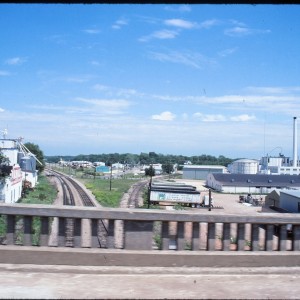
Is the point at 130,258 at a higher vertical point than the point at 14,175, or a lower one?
higher

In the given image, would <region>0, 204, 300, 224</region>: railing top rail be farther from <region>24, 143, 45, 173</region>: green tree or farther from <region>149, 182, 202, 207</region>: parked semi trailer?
<region>24, 143, 45, 173</region>: green tree

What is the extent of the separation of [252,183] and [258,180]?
2.28 metres

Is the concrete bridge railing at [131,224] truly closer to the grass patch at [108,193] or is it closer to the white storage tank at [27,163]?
the grass patch at [108,193]

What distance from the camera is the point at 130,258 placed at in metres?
4.69

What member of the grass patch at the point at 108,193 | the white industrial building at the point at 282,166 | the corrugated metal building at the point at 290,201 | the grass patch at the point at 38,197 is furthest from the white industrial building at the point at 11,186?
the white industrial building at the point at 282,166

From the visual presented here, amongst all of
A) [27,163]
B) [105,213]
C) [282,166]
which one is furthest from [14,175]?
[282,166]

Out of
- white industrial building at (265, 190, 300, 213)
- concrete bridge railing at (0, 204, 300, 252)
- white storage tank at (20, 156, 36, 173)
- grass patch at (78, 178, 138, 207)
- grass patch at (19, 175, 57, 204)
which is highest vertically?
concrete bridge railing at (0, 204, 300, 252)


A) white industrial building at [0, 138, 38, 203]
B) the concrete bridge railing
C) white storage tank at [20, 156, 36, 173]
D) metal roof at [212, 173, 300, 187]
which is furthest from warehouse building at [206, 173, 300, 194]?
the concrete bridge railing

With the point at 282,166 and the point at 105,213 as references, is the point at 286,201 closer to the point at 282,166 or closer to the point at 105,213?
the point at 105,213

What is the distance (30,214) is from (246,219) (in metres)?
2.70

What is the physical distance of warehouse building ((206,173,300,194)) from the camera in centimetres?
8138

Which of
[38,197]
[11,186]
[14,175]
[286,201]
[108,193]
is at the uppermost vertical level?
[14,175]

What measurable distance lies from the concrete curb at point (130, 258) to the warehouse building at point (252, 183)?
78.1m

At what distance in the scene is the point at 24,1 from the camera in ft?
11.2
